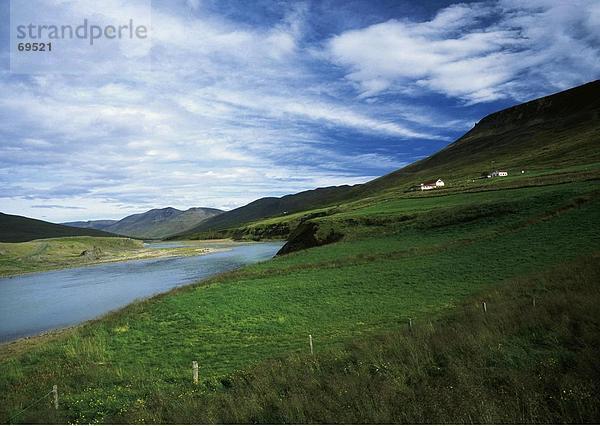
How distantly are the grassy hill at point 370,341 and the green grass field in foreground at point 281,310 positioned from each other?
5.9 inches

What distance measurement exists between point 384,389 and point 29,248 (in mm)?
153535

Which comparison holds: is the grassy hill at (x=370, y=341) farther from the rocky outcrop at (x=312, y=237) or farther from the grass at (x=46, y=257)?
the grass at (x=46, y=257)

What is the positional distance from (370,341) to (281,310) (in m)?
14.1

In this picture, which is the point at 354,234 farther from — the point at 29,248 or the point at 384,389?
the point at 29,248

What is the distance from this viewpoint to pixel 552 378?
327 inches

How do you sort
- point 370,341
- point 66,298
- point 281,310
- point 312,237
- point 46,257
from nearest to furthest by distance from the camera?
point 370,341
point 281,310
point 66,298
point 312,237
point 46,257

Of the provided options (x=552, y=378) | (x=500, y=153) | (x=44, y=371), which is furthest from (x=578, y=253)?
(x=500, y=153)

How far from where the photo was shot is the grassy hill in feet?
28.8

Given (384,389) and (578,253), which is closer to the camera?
(384,389)

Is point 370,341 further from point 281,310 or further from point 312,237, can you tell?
point 312,237

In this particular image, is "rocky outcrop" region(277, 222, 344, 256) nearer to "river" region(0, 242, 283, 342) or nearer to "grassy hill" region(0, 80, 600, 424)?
"grassy hill" region(0, 80, 600, 424)

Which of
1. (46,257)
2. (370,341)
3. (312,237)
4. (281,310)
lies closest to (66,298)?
(312,237)

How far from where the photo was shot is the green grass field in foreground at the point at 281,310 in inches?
646

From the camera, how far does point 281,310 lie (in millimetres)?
29266
